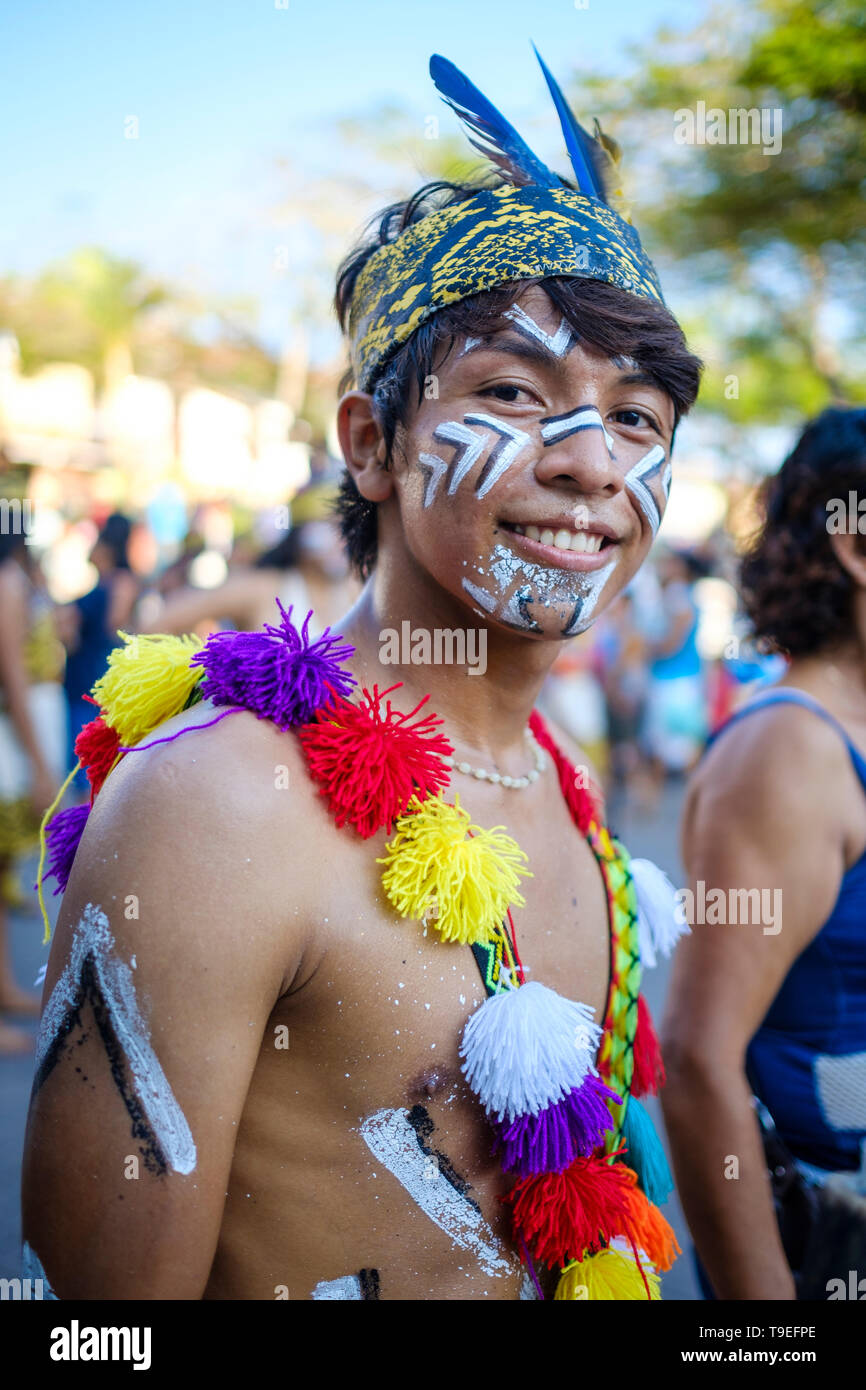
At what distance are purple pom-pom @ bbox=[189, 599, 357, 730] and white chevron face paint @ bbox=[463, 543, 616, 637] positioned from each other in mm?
240

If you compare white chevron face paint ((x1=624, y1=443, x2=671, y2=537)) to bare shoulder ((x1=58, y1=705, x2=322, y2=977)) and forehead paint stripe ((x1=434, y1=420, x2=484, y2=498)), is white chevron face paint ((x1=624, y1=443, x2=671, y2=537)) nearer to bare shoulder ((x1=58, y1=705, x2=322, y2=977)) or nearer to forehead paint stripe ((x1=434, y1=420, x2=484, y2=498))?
forehead paint stripe ((x1=434, y1=420, x2=484, y2=498))

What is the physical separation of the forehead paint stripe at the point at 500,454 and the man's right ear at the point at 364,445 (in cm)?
24

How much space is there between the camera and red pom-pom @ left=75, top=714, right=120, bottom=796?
167 centimetres

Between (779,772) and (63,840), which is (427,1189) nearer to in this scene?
(63,840)

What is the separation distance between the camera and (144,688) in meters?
1.60

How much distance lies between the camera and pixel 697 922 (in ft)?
6.83

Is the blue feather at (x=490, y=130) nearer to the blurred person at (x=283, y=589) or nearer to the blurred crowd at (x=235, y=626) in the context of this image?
the blurred crowd at (x=235, y=626)

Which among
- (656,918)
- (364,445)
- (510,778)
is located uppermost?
(364,445)

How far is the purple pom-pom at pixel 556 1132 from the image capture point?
4.88ft

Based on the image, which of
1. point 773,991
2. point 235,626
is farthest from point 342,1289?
point 235,626

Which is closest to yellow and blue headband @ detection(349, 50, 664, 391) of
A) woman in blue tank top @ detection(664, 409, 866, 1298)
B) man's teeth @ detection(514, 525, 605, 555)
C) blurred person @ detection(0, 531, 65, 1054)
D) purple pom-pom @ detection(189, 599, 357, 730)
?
man's teeth @ detection(514, 525, 605, 555)

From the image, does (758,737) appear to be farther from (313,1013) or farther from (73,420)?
(73,420)

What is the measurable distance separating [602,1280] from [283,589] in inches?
146

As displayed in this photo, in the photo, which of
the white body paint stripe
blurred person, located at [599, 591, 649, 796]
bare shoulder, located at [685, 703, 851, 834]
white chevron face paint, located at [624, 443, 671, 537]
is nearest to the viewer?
the white body paint stripe
